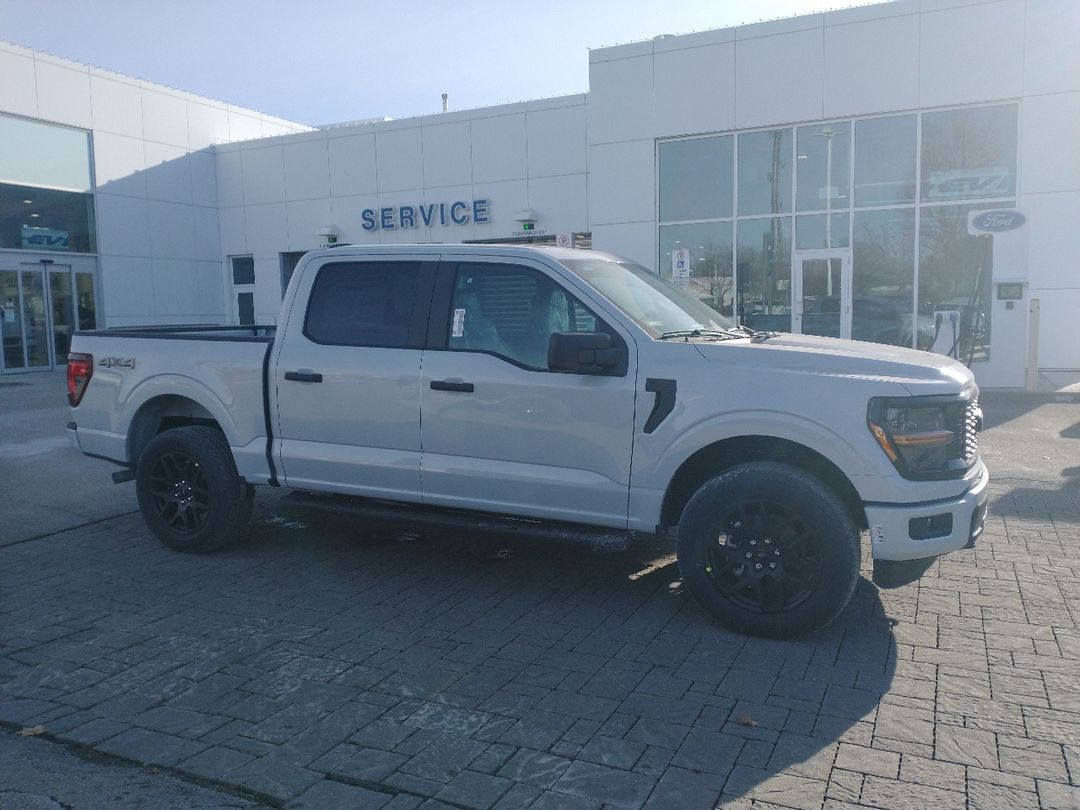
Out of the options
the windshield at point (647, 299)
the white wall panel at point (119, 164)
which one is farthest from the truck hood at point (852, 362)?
the white wall panel at point (119, 164)

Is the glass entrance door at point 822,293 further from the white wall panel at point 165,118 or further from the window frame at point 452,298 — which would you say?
the white wall panel at point 165,118

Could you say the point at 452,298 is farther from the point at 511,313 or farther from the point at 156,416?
the point at 156,416

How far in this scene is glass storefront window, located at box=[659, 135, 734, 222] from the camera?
734 inches

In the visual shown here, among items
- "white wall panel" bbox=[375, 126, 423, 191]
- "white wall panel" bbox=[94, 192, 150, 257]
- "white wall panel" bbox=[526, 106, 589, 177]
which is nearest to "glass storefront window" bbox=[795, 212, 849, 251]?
"white wall panel" bbox=[526, 106, 589, 177]

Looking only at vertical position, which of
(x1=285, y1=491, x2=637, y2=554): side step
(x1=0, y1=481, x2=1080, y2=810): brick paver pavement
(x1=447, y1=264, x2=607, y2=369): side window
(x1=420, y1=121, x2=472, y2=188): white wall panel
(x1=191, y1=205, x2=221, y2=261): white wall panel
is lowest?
(x1=0, y1=481, x2=1080, y2=810): brick paver pavement

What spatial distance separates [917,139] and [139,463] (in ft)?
50.0

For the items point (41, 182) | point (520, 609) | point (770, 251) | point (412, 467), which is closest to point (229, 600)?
point (412, 467)

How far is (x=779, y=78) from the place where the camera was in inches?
700

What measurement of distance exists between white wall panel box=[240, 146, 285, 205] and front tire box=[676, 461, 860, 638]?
80.1 ft

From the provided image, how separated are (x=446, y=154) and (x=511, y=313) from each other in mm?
19485

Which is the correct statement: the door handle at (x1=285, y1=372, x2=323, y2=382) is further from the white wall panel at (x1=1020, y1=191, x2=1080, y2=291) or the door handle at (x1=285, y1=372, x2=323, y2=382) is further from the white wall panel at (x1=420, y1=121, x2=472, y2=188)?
the white wall panel at (x1=420, y1=121, x2=472, y2=188)

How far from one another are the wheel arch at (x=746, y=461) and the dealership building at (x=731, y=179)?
12.4m

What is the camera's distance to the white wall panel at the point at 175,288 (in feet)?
87.0

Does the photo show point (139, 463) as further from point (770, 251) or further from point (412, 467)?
point (770, 251)
